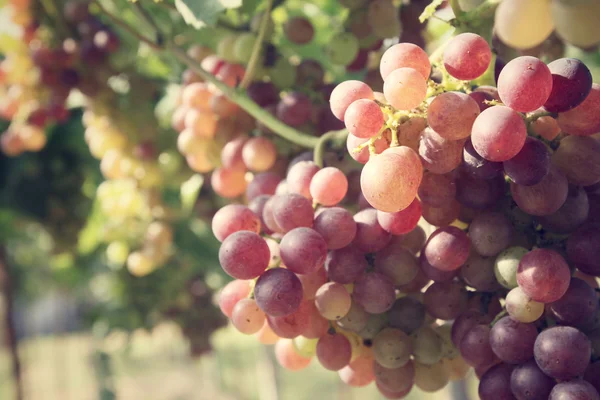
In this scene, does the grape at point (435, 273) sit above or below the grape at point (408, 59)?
below

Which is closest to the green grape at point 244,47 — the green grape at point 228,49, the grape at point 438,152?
the green grape at point 228,49

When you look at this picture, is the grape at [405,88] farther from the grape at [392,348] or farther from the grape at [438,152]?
the grape at [392,348]

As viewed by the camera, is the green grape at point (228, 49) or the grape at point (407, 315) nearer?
the grape at point (407, 315)

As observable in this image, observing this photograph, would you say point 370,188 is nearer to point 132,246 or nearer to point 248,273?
point 248,273

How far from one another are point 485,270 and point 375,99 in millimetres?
247

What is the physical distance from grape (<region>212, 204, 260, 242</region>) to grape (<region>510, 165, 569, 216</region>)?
33 centimetres

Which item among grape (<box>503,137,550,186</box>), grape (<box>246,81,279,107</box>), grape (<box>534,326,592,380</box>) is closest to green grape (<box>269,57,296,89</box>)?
grape (<box>246,81,279,107</box>)

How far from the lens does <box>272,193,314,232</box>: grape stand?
678 mm

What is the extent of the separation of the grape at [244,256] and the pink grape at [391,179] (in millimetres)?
152

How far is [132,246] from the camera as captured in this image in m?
1.60

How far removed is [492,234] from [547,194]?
8 centimetres

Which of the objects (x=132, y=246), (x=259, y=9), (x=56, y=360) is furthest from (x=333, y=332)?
(x=56, y=360)

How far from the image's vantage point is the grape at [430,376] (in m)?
0.76

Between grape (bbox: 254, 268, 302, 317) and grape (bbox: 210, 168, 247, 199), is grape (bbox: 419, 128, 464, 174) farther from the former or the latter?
grape (bbox: 210, 168, 247, 199)
